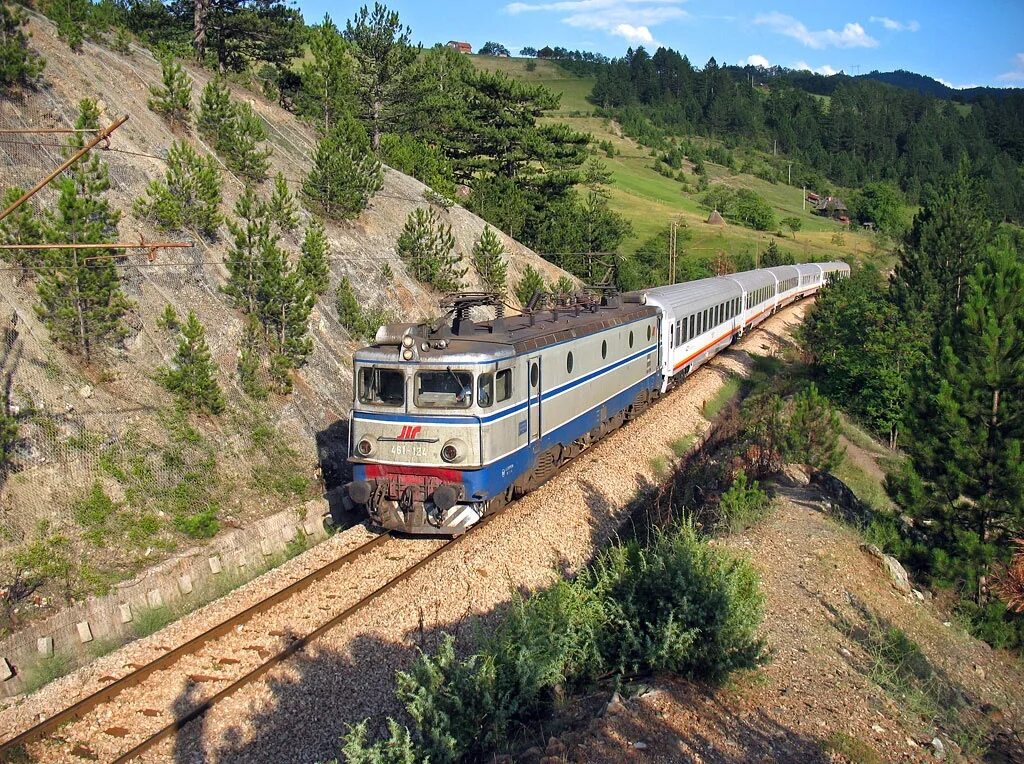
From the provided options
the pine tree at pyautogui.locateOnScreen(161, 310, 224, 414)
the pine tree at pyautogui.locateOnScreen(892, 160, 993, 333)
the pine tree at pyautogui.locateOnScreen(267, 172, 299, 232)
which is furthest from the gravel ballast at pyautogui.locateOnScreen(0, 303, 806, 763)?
the pine tree at pyautogui.locateOnScreen(892, 160, 993, 333)

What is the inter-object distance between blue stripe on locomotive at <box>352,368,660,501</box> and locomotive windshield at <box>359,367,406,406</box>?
38 cm

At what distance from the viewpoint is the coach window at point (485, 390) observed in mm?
12377

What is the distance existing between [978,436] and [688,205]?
96.0 meters

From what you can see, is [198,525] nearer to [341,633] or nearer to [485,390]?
[341,633]

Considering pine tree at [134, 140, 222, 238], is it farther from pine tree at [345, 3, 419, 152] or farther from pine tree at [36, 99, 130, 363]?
pine tree at [345, 3, 419, 152]

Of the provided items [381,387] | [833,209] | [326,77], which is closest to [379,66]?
[326,77]

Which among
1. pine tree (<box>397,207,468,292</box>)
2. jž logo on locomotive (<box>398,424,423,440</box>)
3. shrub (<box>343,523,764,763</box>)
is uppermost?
pine tree (<box>397,207,468,292</box>)

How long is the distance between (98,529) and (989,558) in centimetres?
1490

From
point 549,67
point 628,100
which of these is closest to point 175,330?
point 628,100

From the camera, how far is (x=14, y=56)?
19.7 m

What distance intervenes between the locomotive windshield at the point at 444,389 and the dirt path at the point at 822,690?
491 cm

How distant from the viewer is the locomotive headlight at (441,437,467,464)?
A: 12344 millimetres

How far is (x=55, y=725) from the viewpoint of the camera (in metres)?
8.30

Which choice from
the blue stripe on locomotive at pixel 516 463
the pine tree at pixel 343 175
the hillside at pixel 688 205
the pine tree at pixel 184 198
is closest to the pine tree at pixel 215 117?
the pine tree at pixel 343 175
